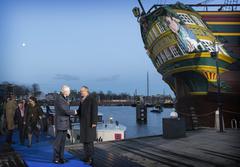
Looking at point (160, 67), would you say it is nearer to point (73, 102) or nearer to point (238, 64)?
point (238, 64)

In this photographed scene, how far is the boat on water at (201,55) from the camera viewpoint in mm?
17395

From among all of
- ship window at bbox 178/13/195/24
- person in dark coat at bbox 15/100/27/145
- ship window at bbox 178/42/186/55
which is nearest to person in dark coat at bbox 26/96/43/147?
person in dark coat at bbox 15/100/27/145

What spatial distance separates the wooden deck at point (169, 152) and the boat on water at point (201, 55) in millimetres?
7616

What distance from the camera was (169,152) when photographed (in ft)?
24.5

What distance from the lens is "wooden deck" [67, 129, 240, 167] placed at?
20.7 feet

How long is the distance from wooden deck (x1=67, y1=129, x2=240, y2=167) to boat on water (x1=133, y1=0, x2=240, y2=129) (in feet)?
25.0

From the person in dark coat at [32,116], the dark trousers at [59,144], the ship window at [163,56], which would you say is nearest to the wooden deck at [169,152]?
the dark trousers at [59,144]

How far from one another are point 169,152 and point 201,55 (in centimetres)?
1169

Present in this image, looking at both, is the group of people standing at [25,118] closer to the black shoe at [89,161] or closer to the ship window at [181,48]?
the black shoe at [89,161]

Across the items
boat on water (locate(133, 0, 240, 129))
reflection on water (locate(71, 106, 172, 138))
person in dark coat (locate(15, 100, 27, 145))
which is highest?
boat on water (locate(133, 0, 240, 129))

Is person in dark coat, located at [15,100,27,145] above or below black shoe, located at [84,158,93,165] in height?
above

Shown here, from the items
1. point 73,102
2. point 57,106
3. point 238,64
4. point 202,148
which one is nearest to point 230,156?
point 202,148

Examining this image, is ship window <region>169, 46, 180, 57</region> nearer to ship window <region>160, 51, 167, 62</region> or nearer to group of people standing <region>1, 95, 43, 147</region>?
ship window <region>160, 51, 167, 62</region>

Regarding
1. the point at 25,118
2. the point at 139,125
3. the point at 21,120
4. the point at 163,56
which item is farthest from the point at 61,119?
the point at 139,125
